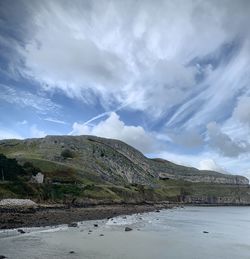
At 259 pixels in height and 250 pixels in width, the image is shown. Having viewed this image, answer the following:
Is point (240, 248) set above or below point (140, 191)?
below

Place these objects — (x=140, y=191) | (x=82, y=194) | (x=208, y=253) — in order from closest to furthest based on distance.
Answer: (x=208, y=253)
(x=82, y=194)
(x=140, y=191)

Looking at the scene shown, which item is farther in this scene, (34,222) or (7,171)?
(7,171)

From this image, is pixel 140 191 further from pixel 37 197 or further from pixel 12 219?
pixel 12 219

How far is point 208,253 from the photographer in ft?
116

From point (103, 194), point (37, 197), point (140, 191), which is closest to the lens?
point (37, 197)

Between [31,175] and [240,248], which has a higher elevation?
[31,175]

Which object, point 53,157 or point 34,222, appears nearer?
point 34,222

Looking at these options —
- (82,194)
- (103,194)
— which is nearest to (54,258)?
(82,194)

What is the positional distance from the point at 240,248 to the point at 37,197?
67200 millimetres

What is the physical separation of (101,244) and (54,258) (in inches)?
383

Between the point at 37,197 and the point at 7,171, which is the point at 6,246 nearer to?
the point at 37,197

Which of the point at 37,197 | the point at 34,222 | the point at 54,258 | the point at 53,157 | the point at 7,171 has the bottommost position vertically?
the point at 54,258

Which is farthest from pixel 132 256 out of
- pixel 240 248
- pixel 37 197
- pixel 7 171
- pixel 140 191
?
pixel 140 191

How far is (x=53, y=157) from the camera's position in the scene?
198 metres
